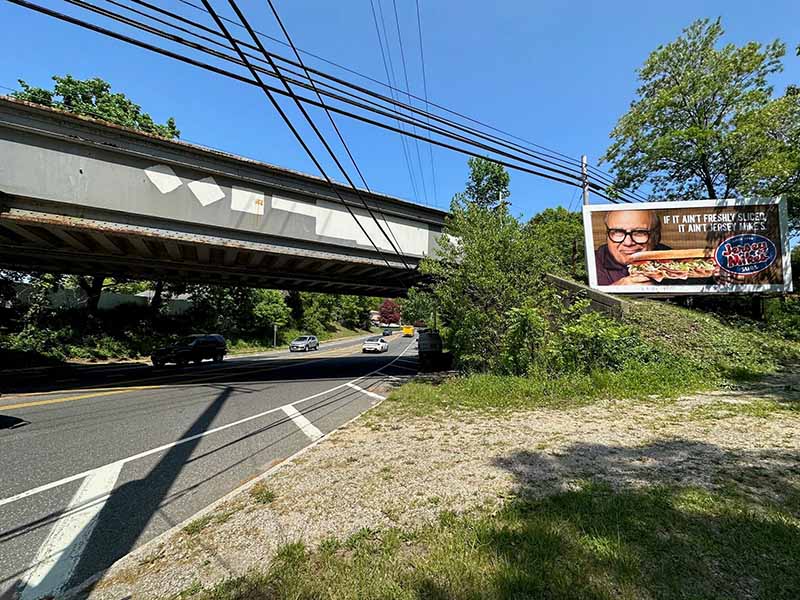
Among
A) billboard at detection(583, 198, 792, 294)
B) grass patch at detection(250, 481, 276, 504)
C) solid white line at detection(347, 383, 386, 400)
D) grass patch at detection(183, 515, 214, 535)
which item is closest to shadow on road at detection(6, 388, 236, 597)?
grass patch at detection(183, 515, 214, 535)

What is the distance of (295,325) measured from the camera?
50.0 meters

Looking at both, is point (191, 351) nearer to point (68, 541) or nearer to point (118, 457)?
point (118, 457)

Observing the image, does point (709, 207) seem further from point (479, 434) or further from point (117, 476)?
point (117, 476)

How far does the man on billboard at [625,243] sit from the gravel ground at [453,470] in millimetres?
10917

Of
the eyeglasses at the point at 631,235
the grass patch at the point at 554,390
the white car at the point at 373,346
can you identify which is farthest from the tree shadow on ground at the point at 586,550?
the white car at the point at 373,346

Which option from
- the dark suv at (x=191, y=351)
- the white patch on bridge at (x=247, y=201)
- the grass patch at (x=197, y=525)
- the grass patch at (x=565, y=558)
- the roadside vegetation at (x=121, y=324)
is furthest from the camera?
the dark suv at (x=191, y=351)

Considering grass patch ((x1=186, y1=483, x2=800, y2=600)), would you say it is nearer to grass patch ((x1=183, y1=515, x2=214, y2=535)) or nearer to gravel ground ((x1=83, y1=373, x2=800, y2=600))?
gravel ground ((x1=83, y1=373, x2=800, y2=600))

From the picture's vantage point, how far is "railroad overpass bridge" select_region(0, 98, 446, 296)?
372 inches

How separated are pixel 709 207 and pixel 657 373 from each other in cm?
1253

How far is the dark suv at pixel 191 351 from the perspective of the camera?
19875 millimetres

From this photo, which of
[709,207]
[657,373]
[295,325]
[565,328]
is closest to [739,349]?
[657,373]

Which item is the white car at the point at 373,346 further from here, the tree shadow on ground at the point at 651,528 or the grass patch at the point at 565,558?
the grass patch at the point at 565,558

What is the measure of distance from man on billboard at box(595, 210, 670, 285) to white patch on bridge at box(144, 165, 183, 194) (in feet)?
60.7

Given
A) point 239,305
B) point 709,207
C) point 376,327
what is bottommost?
point 376,327
